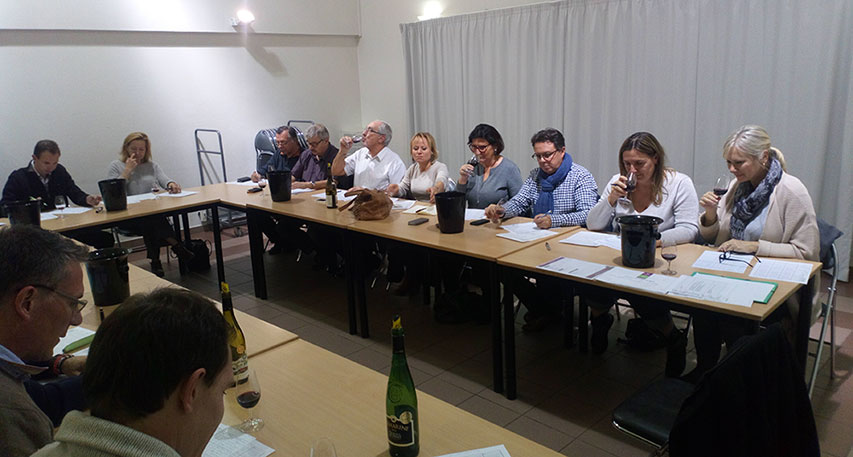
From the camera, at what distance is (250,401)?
4.75ft

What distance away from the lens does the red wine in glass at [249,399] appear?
145cm

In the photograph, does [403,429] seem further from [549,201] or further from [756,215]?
[549,201]

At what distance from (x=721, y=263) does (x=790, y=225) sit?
1.31ft

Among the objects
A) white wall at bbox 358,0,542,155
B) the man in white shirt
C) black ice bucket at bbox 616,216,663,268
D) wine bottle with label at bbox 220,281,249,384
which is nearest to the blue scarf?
black ice bucket at bbox 616,216,663,268

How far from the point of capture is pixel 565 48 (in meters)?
5.21

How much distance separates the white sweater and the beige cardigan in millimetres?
315

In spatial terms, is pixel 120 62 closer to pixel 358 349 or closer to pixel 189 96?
pixel 189 96

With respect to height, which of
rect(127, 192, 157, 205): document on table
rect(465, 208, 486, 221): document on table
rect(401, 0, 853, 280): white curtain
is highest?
rect(401, 0, 853, 280): white curtain

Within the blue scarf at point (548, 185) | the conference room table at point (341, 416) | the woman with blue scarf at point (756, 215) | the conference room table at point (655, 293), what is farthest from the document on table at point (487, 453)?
the blue scarf at point (548, 185)

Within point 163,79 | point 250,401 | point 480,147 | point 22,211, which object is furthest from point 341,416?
point 163,79

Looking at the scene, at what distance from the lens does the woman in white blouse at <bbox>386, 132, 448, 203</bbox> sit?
13.8ft

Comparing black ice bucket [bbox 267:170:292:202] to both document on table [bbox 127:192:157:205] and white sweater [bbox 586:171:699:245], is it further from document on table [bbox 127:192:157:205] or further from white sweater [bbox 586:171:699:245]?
white sweater [bbox 586:171:699:245]

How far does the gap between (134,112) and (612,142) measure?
447 cm

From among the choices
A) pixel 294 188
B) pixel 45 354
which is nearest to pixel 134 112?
pixel 294 188
